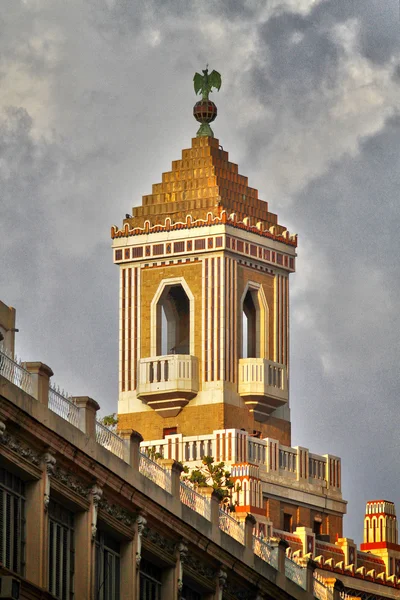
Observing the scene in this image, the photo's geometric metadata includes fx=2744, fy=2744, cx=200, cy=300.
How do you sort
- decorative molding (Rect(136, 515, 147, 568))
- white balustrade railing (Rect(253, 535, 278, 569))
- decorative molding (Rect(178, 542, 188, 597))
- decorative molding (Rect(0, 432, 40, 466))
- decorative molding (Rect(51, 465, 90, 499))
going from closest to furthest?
decorative molding (Rect(0, 432, 40, 466)) → decorative molding (Rect(51, 465, 90, 499)) → decorative molding (Rect(136, 515, 147, 568)) → decorative molding (Rect(178, 542, 188, 597)) → white balustrade railing (Rect(253, 535, 278, 569))

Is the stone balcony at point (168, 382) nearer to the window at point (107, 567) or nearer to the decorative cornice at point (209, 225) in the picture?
the decorative cornice at point (209, 225)

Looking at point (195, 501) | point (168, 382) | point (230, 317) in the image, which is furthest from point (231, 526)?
point (168, 382)

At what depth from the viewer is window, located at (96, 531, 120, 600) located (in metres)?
65.9

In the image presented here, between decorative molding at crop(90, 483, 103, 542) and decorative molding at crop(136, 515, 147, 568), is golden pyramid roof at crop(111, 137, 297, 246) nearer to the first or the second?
decorative molding at crop(136, 515, 147, 568)

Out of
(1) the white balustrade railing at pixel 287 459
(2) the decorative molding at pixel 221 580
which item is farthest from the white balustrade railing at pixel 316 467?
(2) the decorative molding at pixel 221 580

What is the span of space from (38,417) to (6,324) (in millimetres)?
17307

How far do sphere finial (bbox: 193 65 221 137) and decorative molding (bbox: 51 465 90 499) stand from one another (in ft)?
227

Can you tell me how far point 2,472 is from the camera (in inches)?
2379

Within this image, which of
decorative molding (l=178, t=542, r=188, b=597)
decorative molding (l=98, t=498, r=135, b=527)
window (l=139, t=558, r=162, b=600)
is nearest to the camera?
decorative molding (l=98, t=498, r=135, b=527)

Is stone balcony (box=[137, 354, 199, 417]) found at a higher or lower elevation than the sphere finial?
lower

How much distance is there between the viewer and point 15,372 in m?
61.1

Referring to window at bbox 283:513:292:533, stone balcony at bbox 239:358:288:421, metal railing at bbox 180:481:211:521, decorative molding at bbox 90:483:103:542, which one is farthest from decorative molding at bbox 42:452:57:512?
stone balcony at bbox 239:358:288:421

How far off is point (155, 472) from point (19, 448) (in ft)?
32.9

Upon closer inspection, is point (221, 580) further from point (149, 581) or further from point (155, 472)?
point (155, 472)
